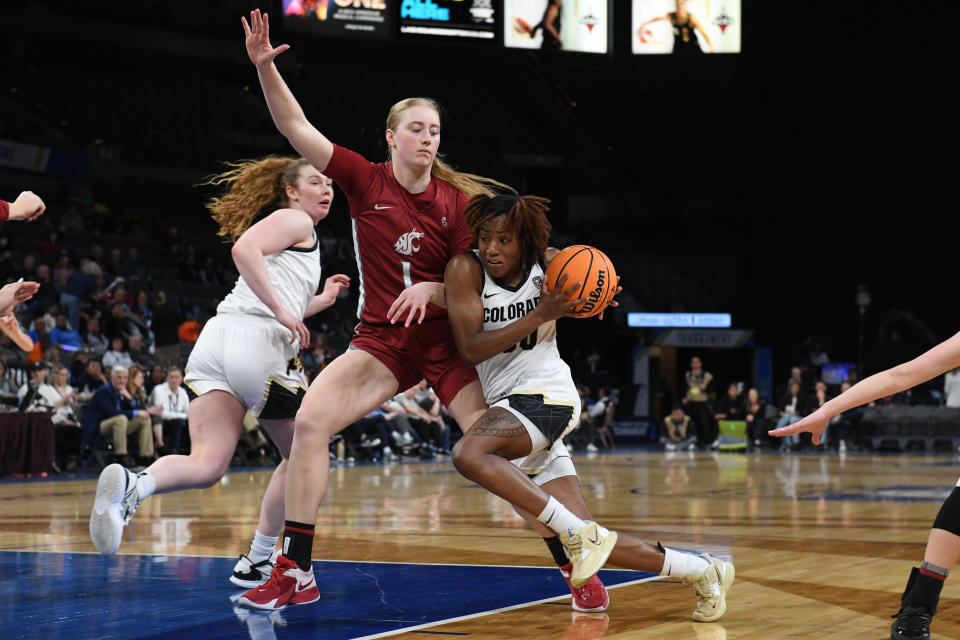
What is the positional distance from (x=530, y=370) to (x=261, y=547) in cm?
154

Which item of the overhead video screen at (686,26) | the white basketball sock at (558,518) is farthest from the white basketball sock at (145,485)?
the overhead video screen at (686,26)

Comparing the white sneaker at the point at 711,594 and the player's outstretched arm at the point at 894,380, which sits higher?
the player's outstretched arm at the point at 894,380

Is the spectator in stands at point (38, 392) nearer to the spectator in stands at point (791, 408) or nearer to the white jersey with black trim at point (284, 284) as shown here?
the white jersey with black trim at point (284, 284)

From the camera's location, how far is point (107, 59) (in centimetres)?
2712

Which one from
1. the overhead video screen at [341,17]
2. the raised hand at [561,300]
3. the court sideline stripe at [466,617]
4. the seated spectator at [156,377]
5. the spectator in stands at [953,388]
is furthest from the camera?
the overhead video screen at [341,17]

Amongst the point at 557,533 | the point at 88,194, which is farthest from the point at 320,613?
the point at 88,194

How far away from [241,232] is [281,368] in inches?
30.5

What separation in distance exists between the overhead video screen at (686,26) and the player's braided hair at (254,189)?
87.6 ft

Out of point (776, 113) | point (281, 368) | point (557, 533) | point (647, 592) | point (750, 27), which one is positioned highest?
point (750, 27)

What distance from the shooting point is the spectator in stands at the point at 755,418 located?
21.5 metres

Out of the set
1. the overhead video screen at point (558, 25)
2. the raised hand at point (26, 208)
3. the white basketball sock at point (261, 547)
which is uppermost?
the overhead video screen at point (558, 25)

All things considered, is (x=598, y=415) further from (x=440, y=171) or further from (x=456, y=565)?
(x=440, y=171)

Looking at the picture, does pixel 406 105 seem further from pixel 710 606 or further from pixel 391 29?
pixel 391 29

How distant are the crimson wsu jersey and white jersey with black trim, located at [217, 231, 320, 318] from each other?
648mm
